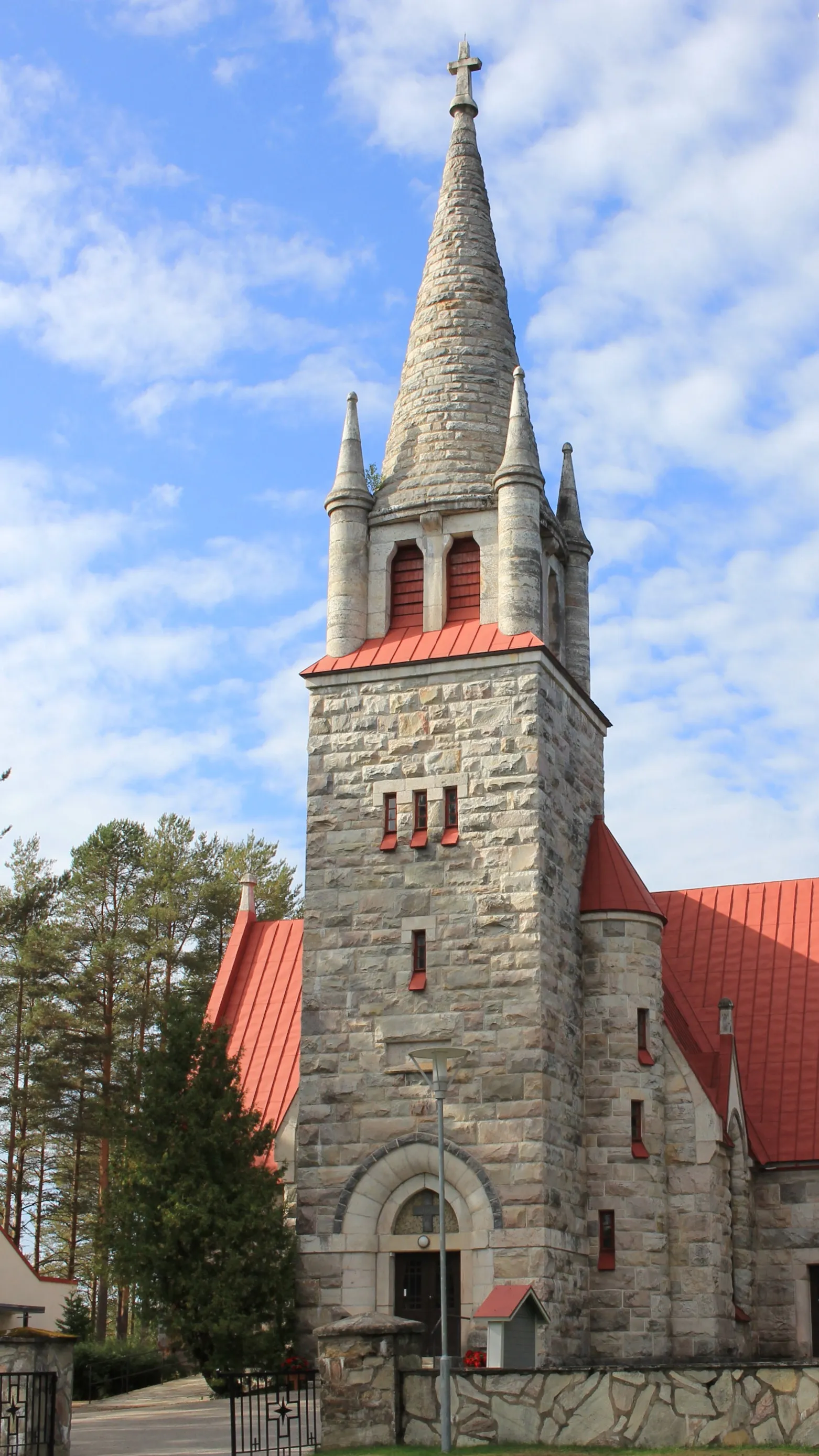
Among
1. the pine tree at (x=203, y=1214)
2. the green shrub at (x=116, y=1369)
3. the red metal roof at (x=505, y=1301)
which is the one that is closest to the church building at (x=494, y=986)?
the red metal roof at (x=505, y=1301)

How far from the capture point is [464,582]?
23859mm

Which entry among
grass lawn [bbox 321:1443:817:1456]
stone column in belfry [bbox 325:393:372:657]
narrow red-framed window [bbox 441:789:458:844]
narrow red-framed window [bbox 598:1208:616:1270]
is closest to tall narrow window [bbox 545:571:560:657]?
stone column in belfry [bbox 325:393:372:657]

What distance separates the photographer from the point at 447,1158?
20.8 m

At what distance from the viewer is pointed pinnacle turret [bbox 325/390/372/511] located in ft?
80.2

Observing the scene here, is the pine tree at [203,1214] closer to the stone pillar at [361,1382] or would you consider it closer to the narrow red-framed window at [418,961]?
the narrow red-framed window at [418,961]

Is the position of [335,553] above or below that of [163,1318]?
above

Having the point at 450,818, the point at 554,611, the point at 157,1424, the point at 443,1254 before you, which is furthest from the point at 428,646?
the point at 157,1424

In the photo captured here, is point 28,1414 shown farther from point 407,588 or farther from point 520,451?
point 520,451

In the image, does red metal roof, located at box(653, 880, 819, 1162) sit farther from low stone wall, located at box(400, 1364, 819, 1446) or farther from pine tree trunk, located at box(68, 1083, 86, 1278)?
pine tree trunk, located at box(68, 1083, 86, 1278)

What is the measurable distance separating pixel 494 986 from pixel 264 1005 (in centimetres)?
884

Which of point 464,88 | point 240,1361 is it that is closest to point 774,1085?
point 240,1361

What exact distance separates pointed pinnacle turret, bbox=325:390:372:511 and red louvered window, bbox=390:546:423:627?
98 cm

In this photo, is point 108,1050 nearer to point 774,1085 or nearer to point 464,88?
point 774,1085

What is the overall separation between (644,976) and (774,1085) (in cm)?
395
